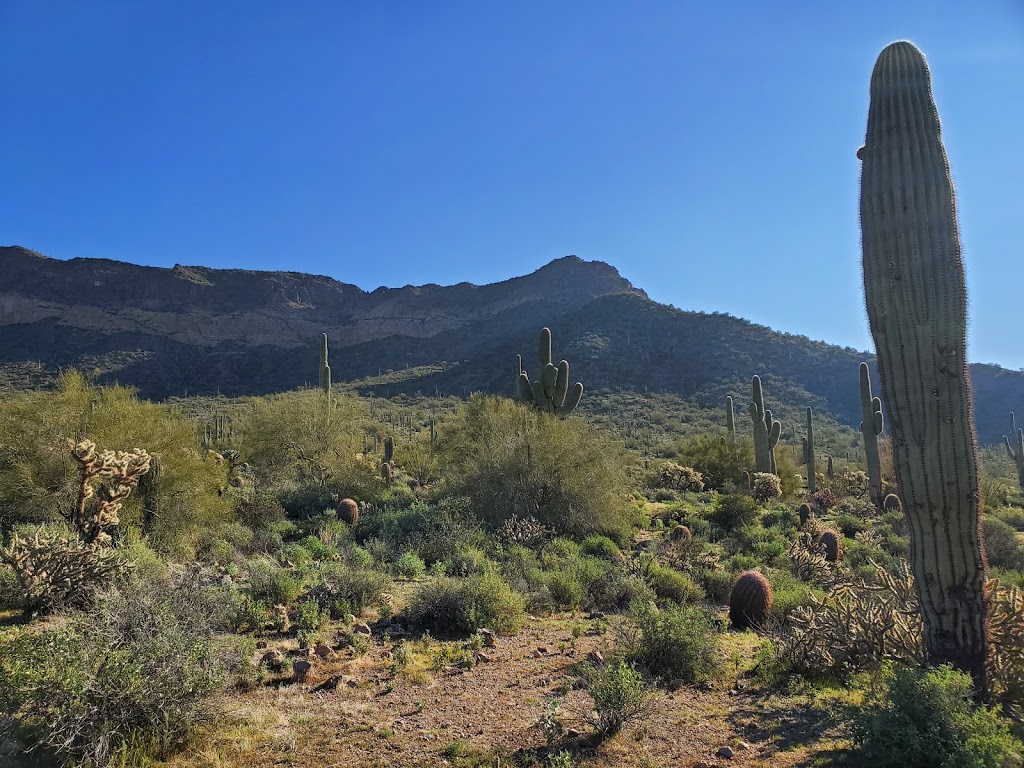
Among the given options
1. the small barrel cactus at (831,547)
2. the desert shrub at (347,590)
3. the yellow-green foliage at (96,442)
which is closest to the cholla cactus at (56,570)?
the desert shrub at (347,590)

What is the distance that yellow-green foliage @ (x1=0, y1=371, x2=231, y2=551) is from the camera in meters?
10.2

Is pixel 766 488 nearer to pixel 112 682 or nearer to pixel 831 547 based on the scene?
pixel 831 547

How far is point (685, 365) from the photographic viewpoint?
49969mm

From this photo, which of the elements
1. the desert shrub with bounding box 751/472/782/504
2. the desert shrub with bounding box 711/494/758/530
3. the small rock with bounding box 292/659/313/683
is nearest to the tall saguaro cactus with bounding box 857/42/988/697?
the small rock with bounding box 292/659/313/683

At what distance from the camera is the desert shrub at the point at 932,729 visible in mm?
3551

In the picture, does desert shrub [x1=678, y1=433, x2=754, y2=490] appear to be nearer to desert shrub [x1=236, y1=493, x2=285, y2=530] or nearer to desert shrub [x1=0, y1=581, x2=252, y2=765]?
desert shrub [x1=236, y1=493, x2=285, y2=530]

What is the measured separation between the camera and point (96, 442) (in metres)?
11.3

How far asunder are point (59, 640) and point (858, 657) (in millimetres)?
6514

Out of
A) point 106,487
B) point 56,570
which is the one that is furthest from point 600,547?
point 56,570

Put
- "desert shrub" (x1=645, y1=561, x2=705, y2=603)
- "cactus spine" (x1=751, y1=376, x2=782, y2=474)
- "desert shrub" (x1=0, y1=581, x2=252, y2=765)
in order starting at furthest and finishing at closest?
"cactus spine" (x1=751, y1=376, x2=782, y2=474) < "desert shrub" (x1=645, y1=561, x2=705, y2=603) < "desert shrub" (x1=0, y1=581, x2=252, y2=765)

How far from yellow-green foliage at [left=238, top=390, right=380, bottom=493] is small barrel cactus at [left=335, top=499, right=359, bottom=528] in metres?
2.99

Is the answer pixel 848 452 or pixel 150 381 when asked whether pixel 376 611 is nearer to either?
pixel 848 452

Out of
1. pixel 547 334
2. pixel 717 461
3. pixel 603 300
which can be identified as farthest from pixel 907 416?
pixel 603 300

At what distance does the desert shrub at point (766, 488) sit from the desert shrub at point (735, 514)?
490 cm
